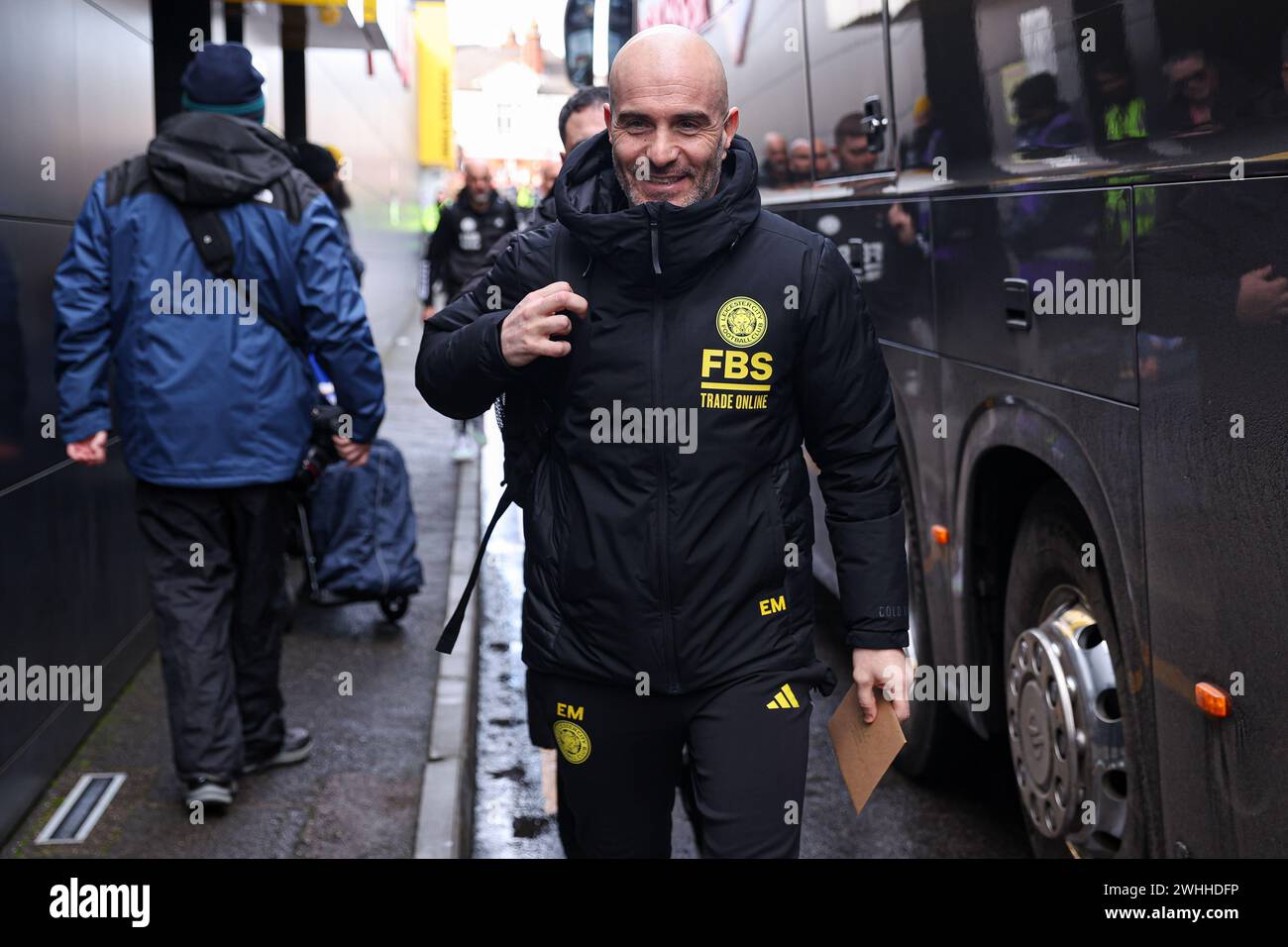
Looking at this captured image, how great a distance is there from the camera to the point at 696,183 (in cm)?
294

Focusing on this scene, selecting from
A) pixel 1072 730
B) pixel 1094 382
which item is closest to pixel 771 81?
pixel 1094 382

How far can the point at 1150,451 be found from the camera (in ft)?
10.4

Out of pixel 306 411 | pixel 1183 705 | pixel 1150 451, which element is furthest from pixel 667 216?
pixel 306 411

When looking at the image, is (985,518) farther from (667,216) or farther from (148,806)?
(148,806)

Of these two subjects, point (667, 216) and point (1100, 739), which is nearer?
point (667, 216)

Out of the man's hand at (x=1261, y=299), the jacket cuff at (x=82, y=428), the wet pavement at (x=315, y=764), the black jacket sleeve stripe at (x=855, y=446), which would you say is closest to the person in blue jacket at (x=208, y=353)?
the jacket cuff at (x=82, y=428)

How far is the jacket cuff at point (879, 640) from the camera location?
3.06 metres

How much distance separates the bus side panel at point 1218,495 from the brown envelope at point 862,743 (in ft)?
1.85

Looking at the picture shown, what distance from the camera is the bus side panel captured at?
2.72 metres

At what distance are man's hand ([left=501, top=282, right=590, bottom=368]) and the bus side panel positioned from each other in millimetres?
1078

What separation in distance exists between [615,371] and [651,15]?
6.37 metres

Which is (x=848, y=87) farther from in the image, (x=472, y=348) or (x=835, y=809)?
(x=472, y=348)

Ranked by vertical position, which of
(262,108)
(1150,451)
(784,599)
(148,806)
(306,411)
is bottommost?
(148,806)
